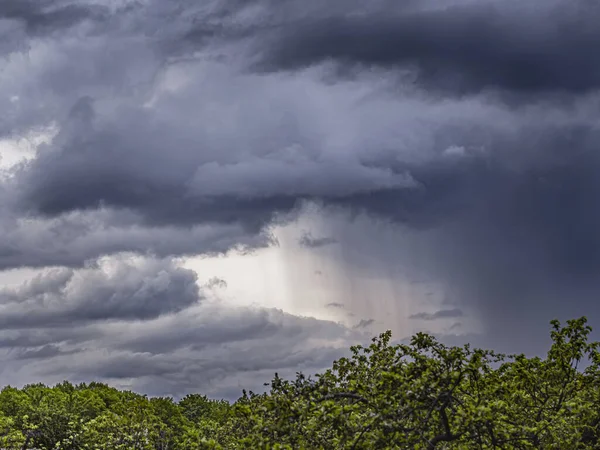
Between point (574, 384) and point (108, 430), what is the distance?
40007 mm

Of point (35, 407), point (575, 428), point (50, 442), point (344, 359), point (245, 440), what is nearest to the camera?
point (245, 440)

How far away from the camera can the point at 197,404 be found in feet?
355

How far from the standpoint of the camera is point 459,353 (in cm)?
1750

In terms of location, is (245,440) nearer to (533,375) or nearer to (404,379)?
(404,379)

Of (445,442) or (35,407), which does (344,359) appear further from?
(35,407)

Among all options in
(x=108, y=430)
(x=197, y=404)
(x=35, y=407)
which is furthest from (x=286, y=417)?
(x=197, y=404)

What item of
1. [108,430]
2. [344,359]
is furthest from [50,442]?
[344,359]

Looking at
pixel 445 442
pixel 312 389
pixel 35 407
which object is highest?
pixel 35 407

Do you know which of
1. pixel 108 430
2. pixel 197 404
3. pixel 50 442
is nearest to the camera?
pixel 108 430

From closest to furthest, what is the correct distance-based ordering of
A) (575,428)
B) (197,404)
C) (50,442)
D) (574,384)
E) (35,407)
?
(575,428), (574,384), (50,442), (35,407), (197,404)

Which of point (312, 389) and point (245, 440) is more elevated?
point (312, 389)

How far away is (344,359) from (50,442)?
59.2 meters

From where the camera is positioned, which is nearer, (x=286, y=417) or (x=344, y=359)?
(x=286, y=417)

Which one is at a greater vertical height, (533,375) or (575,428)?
(533,375)
